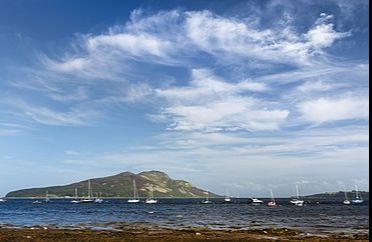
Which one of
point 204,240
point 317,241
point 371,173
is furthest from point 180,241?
point 371,173

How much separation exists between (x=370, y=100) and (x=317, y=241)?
118ft

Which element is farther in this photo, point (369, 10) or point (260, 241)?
point (260, 241)

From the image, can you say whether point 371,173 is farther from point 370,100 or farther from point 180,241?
point 180,241

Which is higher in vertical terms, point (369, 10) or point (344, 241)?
point (369, 10)

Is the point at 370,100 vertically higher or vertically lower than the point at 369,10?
lower

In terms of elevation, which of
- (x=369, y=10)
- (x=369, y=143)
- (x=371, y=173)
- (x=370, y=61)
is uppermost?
(x=369, y=10)

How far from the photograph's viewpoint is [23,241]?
122ft

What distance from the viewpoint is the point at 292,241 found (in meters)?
39.9

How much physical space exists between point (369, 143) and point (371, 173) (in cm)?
41

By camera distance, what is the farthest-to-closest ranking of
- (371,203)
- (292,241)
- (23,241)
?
1. (292,241)
2. (23,241)
3. (371,203)

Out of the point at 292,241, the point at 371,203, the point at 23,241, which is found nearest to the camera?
the point at 371,203

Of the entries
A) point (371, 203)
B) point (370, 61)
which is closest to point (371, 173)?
point (371, 203)

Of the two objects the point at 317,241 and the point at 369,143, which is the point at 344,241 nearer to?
the point at 317,241

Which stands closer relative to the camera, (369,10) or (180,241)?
(369,10)
